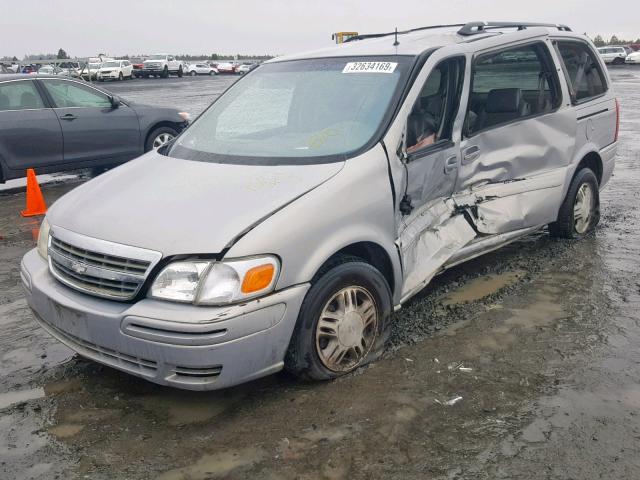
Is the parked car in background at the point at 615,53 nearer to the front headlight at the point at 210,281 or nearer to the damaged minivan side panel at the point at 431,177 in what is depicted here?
the damaged minivan side panel at the point at 431,177

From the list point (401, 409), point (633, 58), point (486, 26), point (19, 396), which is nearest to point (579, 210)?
point (486, 26)

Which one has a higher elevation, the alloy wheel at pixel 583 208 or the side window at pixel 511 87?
the side window at pixel 511 87

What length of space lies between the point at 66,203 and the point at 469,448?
258 cm

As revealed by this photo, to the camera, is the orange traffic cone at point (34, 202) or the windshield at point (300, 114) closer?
the windshield at point (300, 114)

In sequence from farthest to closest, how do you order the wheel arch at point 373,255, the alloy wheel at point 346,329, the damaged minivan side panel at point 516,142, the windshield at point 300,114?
the damaged minivan side panel at point 516,142 → the windshield at point 300,114 → the wheel arch at point 373,255 → the alloy wheel at point 346,329

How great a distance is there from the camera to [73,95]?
9.27 metres

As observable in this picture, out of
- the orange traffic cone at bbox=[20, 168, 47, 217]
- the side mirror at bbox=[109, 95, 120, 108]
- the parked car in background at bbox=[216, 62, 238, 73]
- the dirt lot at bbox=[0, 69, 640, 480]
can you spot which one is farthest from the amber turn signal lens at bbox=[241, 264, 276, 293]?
the parked car in background at bbox=[216, 62, 238, 73]

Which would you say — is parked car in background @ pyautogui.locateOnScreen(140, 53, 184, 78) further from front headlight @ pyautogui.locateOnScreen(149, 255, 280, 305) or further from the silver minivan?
front headlight @ pyautogui.locateOnScreen(149, 255, 280, 305)

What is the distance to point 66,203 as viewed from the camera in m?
3.85

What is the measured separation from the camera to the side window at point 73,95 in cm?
911

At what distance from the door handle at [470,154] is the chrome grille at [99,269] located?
2.31m

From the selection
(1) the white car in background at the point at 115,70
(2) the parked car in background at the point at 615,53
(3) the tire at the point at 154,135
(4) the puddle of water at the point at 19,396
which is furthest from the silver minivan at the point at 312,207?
(2) the parked car in background at the point at 615,53

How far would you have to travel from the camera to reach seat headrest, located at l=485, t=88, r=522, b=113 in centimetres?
465

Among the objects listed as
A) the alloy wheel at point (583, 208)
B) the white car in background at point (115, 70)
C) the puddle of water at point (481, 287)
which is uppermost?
the alloy wheel at point (583, 208)
